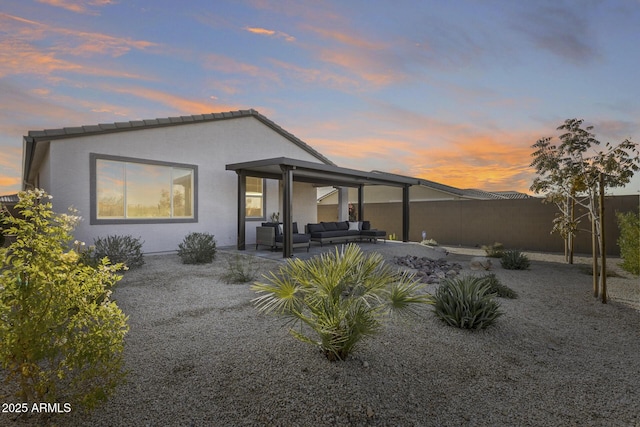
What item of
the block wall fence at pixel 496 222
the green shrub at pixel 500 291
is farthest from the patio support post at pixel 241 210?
the block wall fence at pixel 496 222

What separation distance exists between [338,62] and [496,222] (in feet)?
32.7

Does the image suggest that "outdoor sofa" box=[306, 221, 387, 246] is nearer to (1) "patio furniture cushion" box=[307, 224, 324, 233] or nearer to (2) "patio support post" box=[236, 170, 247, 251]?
(1) "patio furniture cushion" box=[307, 224, 324, 233]

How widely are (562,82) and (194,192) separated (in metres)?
10.7

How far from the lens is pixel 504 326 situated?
13.9ft

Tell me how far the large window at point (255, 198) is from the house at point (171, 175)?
0.04m

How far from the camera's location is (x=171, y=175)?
10.2m

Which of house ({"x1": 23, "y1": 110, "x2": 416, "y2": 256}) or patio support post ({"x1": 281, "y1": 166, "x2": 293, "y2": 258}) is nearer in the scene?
house ({"x1": 23, "y1": 110, "x2": 416, "y2": 256})

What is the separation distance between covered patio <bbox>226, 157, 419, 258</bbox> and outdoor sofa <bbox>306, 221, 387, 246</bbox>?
151cm

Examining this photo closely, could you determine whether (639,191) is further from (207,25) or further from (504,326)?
(207,25)

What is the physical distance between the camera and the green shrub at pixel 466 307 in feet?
13.2

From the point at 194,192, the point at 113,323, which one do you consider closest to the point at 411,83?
the point at 194,192

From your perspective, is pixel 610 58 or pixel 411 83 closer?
pixel 610 58

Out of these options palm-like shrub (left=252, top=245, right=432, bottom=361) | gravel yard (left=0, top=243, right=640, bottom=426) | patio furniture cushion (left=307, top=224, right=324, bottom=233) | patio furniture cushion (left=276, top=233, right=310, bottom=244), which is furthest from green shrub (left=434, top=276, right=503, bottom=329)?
patio furniture cushion (left=307, top=224, right=324, bottom=233)

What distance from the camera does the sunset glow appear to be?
6656mm
